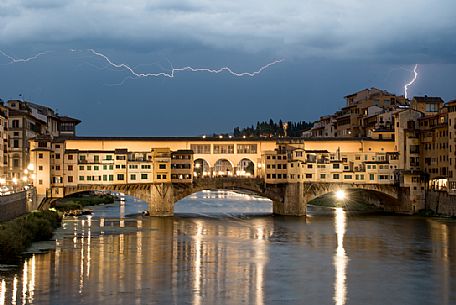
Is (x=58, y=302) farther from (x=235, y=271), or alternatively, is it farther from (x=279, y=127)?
(x=279, y=127)

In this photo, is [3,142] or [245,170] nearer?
[3,142]

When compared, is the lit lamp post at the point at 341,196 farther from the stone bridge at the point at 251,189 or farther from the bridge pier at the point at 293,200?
the bridge pier at the point at 293,200

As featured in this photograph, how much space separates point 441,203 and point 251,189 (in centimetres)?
1650

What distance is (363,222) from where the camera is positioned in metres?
60.2

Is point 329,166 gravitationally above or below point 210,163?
below

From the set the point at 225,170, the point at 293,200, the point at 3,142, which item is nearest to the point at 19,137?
the point at 3,142

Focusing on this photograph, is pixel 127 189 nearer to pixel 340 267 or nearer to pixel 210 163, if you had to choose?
pixel 210 163

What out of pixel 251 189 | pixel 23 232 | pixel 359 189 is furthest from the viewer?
pixel 359 189

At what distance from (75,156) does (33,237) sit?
24.1 meters

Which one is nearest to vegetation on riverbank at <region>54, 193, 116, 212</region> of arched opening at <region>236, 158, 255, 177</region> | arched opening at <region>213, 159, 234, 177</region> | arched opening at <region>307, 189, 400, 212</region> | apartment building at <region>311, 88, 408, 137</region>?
arched opening at <region>213, 159, 234, 177</region>

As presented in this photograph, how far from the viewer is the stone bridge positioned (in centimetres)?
6588

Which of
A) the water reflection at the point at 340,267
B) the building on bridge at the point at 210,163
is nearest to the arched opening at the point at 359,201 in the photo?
the building on bridge at the point at 210,163

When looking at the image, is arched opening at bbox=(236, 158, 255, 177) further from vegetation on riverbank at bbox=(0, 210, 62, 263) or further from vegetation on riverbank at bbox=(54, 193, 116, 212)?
vegetation on riverbank at bbox=(0, 210, 62, 263)

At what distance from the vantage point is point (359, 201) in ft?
262
